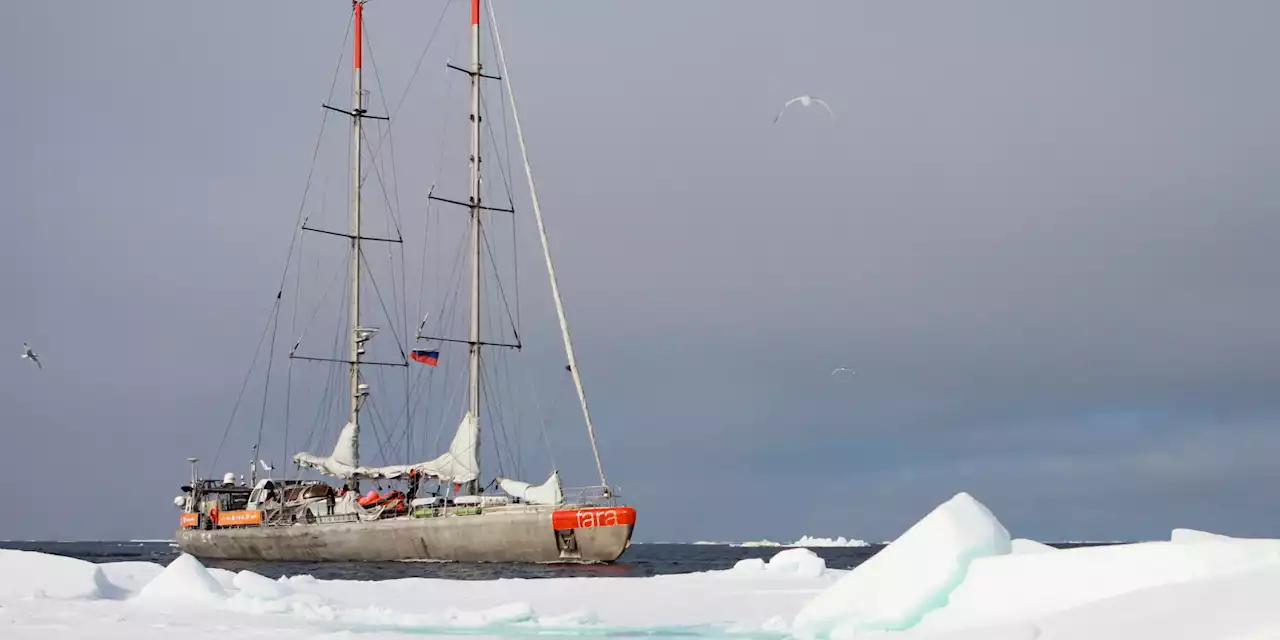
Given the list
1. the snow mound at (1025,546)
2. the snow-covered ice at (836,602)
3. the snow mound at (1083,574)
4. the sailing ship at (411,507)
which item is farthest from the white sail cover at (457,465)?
the snow mound at (1083,574)

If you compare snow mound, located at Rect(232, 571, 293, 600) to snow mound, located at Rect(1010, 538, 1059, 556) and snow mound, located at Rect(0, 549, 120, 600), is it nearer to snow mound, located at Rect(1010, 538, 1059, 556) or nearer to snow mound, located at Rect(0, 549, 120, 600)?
snow mound, located at Rect(0, 549, 120, 600)

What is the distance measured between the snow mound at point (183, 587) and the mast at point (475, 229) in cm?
4157

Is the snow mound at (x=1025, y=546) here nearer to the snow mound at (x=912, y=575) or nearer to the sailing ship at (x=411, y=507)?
the snow mound at (x=912, y=575)

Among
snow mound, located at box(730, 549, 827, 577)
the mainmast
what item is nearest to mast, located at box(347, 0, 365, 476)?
the mainmast

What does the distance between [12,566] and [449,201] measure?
49.1 meters

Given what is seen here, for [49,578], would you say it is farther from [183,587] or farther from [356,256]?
[356,256]

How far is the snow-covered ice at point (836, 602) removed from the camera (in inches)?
682

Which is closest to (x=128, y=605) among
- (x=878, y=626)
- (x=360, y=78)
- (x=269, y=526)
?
(x=878, y=626)

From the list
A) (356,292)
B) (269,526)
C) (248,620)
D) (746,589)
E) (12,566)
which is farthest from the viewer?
(356,292)

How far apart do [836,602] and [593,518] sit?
133 ft

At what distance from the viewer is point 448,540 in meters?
68.1

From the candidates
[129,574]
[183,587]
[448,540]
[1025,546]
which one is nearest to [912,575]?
[1025,546]

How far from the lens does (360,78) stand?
97.5 metres

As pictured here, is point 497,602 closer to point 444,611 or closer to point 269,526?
point 444,611
